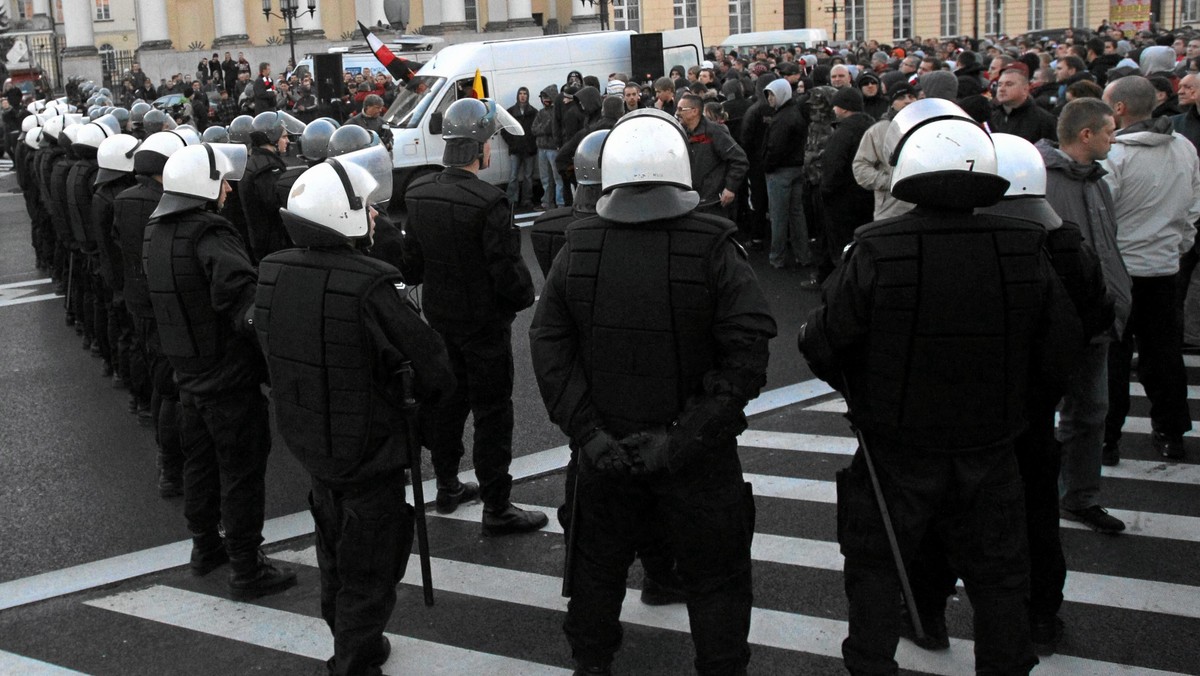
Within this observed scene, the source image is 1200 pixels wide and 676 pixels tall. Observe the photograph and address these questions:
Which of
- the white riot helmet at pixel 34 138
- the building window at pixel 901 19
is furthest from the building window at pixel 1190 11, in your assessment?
the white riot helmet at pixel 34 138

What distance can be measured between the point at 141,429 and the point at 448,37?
4876 centimetres

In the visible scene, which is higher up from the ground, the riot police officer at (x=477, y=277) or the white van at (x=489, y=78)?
the white van at (x=489, y=78)

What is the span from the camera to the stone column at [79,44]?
5688cm

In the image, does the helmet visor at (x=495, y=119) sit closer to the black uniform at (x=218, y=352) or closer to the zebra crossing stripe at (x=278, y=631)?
the black uniform at (x=218, y=352)

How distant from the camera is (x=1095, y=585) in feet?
18.1

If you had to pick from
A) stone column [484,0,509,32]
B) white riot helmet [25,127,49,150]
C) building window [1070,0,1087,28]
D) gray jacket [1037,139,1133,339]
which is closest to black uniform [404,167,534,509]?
gray jacket [1037,139,1133,339]

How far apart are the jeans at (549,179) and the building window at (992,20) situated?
152ft

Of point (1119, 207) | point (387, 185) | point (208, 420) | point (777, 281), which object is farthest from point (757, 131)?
point (208, 420)

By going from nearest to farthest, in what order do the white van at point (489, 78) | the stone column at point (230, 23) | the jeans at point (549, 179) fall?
the white van at point (489, 78), the jeans at point (549, 179), the stone column at point (230, 23)

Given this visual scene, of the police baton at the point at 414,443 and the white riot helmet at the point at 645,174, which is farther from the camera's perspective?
the police baton at the point at 414,443

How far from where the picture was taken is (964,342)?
4.11 meters

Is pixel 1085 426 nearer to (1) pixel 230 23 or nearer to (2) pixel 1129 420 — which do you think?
(2) pixel 1129 420

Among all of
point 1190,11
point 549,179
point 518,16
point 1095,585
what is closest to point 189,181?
point 1095,585

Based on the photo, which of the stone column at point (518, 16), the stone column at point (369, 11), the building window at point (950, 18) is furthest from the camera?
the building window at point (950, 18)
